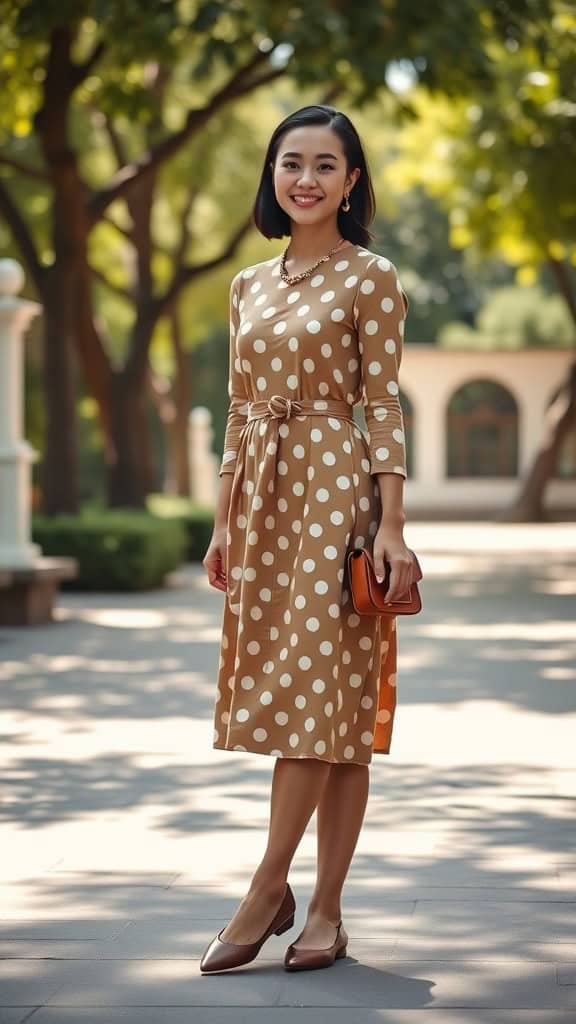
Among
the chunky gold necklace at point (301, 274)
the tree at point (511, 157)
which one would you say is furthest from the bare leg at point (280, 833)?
the tree at point (511, 157)

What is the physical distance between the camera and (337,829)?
441 centimetres

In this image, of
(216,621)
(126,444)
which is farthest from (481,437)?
(216,621)

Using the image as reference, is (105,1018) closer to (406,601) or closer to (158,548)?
(406,601)

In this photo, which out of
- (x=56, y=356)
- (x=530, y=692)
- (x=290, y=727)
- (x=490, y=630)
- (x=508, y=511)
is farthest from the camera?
(x=508, y=511)

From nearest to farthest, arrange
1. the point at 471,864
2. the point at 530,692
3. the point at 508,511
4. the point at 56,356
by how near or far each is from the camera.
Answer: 1. the point at 471,864
2. the point at 530,692
3. the point at 56,356
4. the point at 508,511

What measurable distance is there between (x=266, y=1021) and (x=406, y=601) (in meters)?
1.04

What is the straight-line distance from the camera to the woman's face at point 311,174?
4418 millimetres

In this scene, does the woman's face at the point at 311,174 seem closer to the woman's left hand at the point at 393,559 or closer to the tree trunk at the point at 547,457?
the woman's left hand at the point at 393,559

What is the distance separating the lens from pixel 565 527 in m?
35.6

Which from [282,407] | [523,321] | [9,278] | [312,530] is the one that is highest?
[523,321]

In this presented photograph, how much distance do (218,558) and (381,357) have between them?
69cm

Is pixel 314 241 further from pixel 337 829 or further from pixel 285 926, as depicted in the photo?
pixel 285 926

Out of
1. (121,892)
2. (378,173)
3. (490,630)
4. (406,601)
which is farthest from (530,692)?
(378,173)

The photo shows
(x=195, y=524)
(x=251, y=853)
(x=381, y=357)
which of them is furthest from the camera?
(x=195, y=524)
